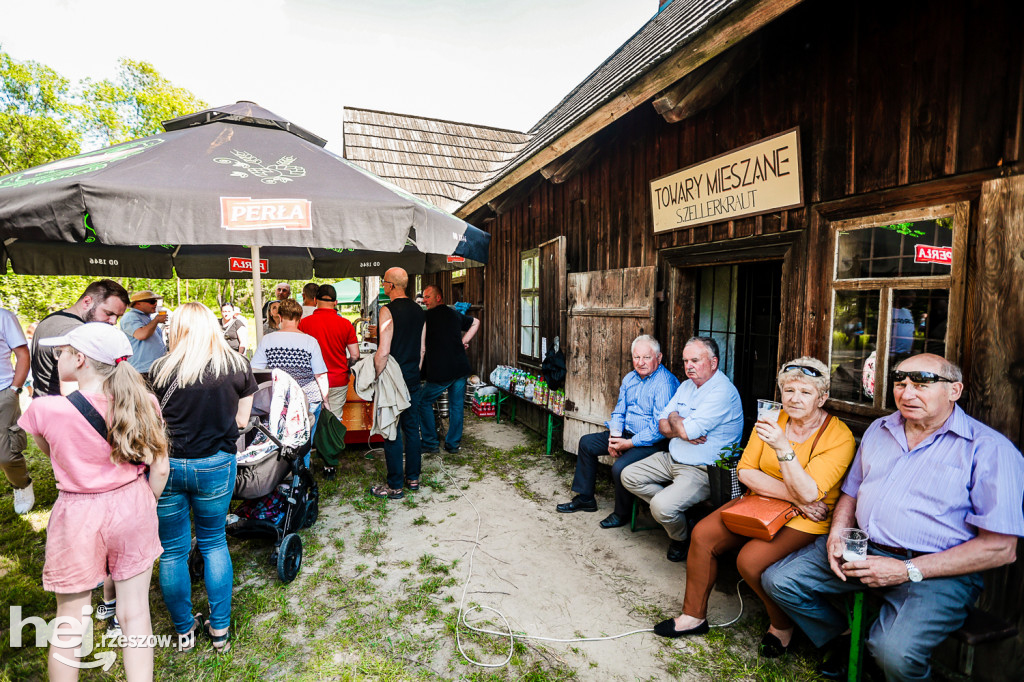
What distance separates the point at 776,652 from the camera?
2.36 metres

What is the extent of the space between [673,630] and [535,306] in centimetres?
439

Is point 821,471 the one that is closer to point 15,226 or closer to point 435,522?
point 435,522

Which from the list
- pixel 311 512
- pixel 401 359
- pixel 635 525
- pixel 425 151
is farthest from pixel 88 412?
pixel 425 151

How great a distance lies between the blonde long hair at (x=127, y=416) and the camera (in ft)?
6.03

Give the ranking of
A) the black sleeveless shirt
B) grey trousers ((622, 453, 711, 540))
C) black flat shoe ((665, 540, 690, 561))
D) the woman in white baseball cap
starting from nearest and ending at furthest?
the woman in white baseball cap
grey trousers ((622, 453, 711, 540))
black flat shoe ((665, 540, 690, 561))
the black sleeveless shirt

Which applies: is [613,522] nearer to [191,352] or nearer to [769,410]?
[769,410]

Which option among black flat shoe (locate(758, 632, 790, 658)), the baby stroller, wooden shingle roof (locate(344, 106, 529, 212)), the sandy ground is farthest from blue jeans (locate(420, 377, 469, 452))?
wooden shingle roof (locate(344, 106, 529, 212))

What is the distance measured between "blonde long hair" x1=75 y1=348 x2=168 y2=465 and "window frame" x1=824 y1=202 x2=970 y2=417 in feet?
11.1

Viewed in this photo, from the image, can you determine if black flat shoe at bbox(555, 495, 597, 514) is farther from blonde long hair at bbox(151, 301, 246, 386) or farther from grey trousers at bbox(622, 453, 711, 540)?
blonde long hair at bbox(151, 301, 246, 386)

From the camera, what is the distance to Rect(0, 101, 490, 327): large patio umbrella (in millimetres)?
2506

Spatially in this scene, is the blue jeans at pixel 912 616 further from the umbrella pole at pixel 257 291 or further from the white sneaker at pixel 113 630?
the umbrella pole at pixel 257 291

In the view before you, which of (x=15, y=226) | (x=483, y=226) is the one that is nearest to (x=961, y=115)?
(x=15, y=226)

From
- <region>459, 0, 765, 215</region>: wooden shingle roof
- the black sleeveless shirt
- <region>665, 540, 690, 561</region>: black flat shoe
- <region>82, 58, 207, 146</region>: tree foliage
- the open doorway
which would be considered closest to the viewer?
<region>459, 0, 765, 215</region>: wooden shingle roof

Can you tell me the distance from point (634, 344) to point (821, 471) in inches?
68.6
